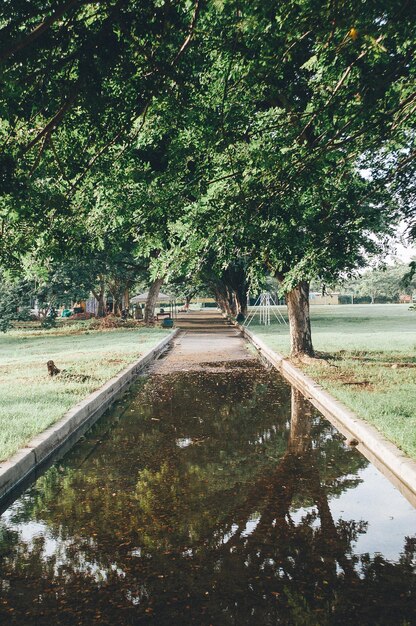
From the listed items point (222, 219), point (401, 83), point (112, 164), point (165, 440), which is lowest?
point (165, 440)

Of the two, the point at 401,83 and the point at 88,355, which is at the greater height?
→ the point at 401,83

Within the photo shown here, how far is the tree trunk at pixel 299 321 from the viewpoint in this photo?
16828 mm

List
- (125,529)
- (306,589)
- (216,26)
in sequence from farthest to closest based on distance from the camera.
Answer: (216,26), (125,529), (306,589)

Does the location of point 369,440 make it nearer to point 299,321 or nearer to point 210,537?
point 210,537

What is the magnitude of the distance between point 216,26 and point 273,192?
9.21 ft

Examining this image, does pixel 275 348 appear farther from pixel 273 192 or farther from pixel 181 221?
pixel 273 192

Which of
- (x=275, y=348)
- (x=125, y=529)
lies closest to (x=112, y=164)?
(x=125, y=529)

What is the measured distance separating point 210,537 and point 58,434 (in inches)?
148

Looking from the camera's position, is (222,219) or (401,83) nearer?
(401,83)

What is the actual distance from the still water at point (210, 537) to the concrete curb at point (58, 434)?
0.24m

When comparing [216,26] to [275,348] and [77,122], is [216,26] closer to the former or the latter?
[77,122]

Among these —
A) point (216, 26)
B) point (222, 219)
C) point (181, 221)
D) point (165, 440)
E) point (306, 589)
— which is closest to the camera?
point (306, 589)

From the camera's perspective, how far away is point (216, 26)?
705 centimetres

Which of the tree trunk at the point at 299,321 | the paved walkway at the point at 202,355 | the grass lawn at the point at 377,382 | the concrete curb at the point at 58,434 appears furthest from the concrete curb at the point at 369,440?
the paved walkway at the point at 202,355
